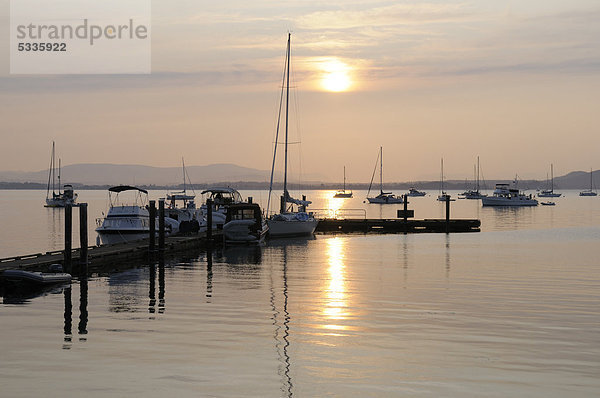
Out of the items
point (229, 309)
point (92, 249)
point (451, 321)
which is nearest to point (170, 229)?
point (92, 249)

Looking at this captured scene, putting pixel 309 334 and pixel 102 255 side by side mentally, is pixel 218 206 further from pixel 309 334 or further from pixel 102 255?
pixel 309 334

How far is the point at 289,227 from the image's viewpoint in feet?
208

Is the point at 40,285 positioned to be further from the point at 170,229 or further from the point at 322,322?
the point at 170,229

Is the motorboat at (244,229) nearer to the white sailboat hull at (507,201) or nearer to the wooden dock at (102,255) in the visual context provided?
the wooden dock at (102,255)

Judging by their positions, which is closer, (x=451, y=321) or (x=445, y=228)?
(x=451, y=321)

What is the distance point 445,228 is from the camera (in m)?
76.1

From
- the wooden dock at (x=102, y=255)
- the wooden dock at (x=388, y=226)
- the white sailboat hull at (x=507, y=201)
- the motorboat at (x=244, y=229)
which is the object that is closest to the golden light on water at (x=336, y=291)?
the motorboat at (x=244, y=229)

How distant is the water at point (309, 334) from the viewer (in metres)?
15.6

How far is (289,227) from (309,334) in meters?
42.5

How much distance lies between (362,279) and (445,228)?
4260 centimetres

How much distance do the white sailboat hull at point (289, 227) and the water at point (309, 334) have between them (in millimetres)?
22682

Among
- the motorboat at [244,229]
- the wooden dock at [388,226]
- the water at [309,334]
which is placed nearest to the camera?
the water at [309,334]

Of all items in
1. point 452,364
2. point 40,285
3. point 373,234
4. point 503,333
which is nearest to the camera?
point 452,364

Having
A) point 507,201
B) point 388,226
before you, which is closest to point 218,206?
point 388,226
